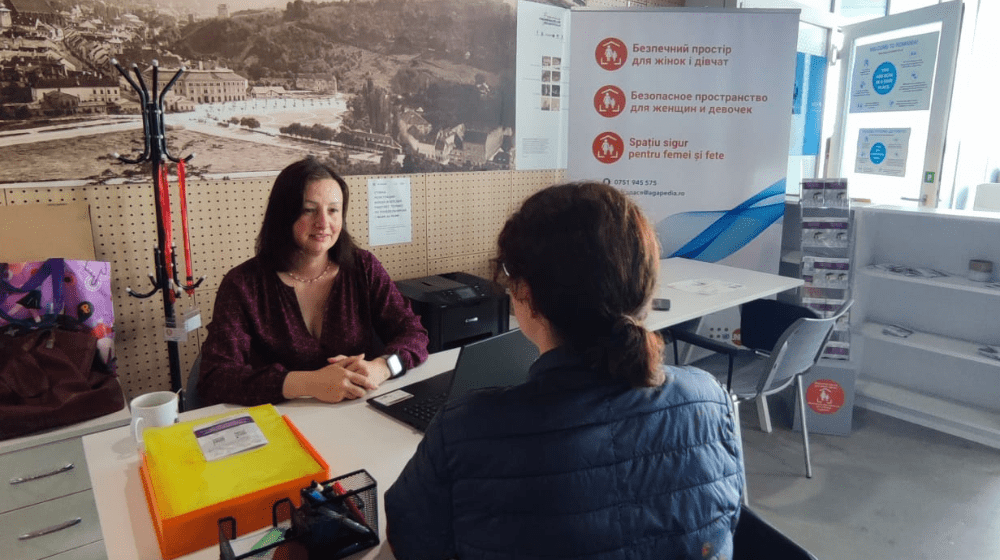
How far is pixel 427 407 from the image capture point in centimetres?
166

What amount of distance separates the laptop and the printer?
99 centimetres

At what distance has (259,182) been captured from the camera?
2.67 m

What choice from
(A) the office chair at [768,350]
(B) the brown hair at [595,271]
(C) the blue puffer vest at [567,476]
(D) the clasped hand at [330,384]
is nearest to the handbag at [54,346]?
(D) the clasped hand at [330,384]

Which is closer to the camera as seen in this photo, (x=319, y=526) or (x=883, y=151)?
(x=319, y=526)

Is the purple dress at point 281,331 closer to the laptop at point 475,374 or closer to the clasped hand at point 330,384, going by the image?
the clasped hand at point 330,384

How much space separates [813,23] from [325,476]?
4404 millimetres

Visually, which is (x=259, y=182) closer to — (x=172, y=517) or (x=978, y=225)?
(x=172, y=517)

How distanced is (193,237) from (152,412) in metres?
1.24

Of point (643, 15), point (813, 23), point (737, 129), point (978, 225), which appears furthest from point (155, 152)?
point (813, 23)

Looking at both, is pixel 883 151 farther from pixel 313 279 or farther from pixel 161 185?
pixel 161 185

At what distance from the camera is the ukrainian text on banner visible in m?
3.51

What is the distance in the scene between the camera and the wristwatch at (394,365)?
6.13ft

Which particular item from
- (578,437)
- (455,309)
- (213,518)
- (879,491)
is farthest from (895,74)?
(213,518)

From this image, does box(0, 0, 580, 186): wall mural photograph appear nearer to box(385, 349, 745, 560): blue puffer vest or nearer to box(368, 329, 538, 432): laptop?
box(368, 329, 538, 432): laptop
